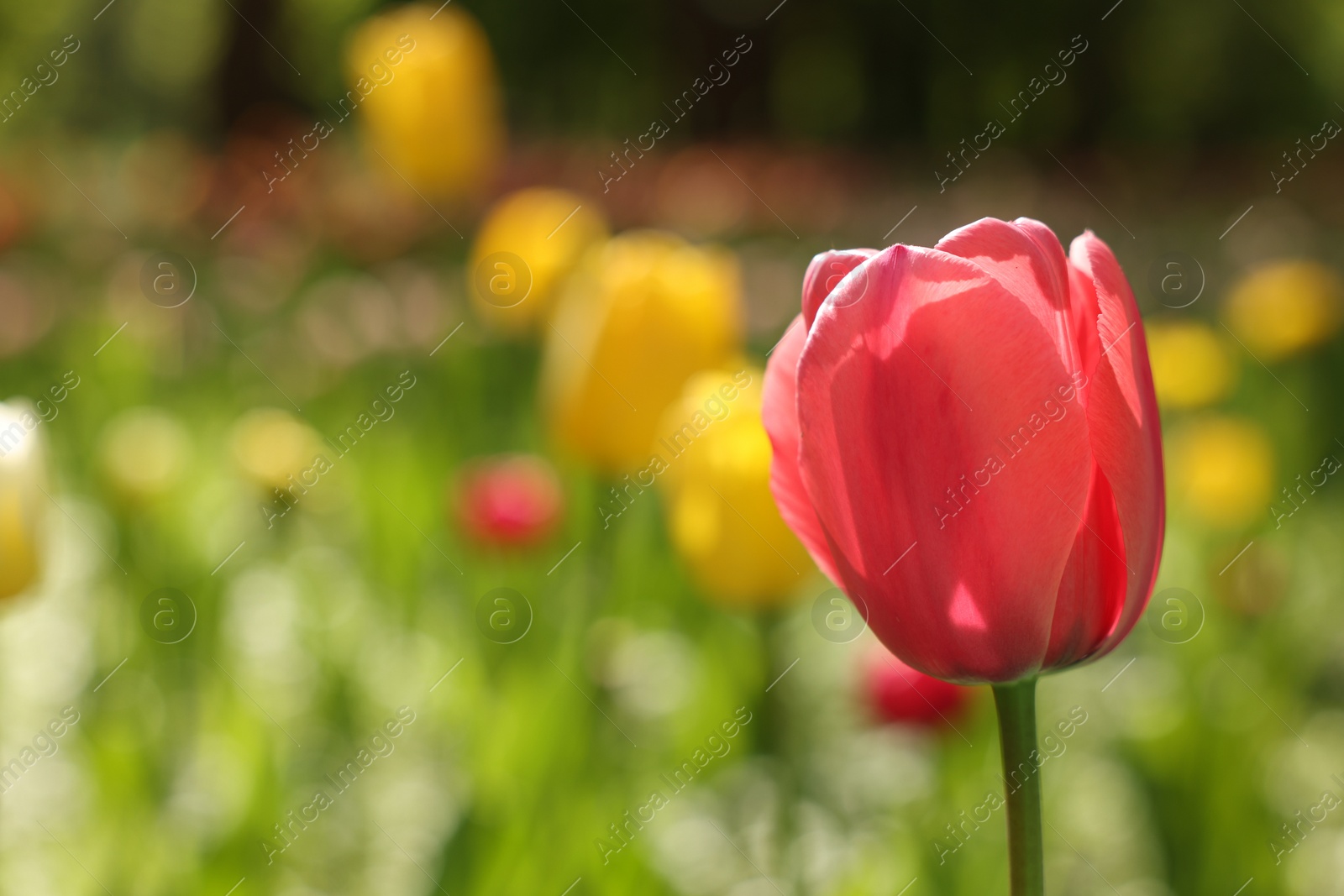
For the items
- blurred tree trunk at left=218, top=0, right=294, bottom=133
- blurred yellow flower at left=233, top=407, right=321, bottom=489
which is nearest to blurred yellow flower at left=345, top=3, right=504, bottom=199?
blurred yellow flower at left=233, top=407, right=321, bottom=489

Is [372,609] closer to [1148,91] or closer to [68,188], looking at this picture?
[68,188]

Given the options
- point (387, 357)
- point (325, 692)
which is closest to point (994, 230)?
point (325, 692)

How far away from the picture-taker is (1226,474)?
181cm

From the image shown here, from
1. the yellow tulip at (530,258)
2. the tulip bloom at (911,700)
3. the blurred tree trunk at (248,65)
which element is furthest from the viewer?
the blurred tree trunk at (248,65)

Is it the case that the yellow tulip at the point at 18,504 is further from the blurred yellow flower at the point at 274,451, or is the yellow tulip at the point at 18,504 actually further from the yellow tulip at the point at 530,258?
the yellow tulip at the point at 530,258

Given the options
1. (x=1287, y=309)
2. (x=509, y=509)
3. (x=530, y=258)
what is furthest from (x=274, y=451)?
(x=1287, y=309)

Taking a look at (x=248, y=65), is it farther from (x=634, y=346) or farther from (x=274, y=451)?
(x=634, y=346)

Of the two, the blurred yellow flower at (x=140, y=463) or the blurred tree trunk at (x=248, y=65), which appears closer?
the blurred yellow flower at (x=140, y=463)

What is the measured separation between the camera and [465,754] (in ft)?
4.83

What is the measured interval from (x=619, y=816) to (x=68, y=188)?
4.51m

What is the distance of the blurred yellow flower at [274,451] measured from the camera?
5.08 feet

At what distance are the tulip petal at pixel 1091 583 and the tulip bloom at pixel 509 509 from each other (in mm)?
1026

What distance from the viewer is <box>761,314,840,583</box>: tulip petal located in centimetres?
54

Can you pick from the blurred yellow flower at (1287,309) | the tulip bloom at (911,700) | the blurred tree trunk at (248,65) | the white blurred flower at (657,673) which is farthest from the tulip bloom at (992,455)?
the blurred tree trunk at (248,65)
